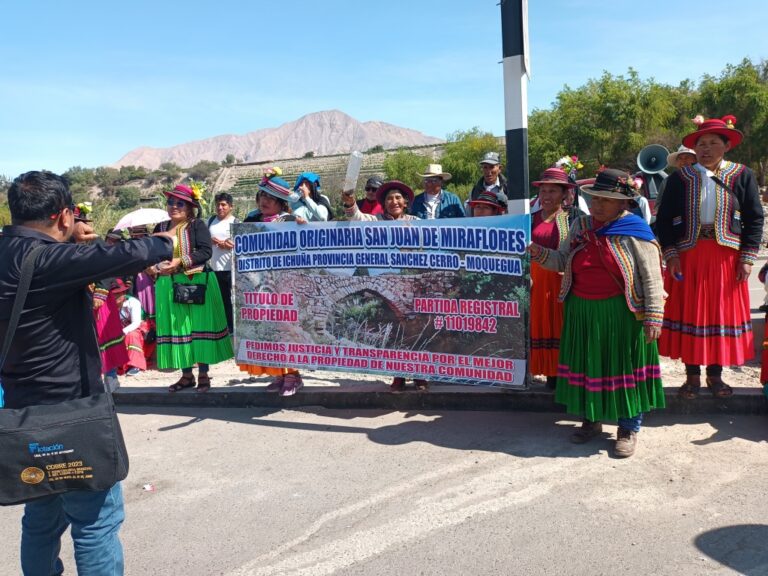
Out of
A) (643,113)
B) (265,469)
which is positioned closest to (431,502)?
(265,469)

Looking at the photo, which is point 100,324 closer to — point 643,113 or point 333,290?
point 333,290

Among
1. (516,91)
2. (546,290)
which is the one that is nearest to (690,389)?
(546,290)

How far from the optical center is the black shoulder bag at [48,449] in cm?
241

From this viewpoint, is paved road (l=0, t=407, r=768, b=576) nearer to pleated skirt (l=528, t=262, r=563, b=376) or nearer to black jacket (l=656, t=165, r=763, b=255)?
pleated skirt (l=528, t=262, r=563, b=376)

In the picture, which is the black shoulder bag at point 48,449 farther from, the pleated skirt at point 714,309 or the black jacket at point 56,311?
the pleated skirt at point 714,309

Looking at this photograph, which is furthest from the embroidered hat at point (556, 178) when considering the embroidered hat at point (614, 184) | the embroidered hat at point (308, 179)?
the embroidered hat at point (308, 179)

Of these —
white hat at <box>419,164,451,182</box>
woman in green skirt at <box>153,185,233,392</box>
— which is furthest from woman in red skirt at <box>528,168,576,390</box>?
woman in green skirt at <box>153,185,233,392</box>

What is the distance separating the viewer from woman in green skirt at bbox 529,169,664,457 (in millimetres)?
4094

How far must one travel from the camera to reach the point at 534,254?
450 cm

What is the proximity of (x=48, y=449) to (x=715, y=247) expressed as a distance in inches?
174

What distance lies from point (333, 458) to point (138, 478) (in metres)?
1.37

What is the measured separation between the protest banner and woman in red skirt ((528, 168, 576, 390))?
291 millimetres

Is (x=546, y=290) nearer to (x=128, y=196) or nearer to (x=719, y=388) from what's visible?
(x=719, y=388)

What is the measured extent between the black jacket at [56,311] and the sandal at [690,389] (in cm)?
401
